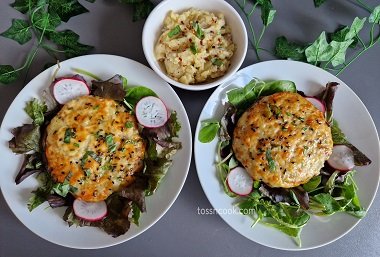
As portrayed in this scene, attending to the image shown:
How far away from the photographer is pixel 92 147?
5.70ft

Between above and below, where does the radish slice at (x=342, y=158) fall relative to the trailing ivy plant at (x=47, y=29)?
below

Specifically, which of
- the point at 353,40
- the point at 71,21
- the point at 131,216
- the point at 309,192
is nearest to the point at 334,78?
the point at 353,40

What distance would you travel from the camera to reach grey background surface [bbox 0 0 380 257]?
194 centimetres

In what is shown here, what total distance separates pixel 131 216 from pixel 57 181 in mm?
332

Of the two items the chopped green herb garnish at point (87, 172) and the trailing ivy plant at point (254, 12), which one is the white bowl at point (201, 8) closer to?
the trailing ivy plant at point (254, 12)

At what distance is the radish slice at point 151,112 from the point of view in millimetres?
1790

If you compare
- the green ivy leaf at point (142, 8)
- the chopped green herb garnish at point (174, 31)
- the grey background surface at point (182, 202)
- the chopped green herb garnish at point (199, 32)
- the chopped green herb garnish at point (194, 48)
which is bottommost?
the grey background surface at point (182, 202)

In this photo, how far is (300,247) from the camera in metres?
1.83

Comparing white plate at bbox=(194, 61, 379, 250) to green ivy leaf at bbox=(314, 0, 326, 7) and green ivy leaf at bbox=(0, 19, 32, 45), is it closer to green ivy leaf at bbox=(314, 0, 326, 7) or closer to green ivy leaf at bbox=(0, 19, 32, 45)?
green ivy leaf at bbox=(314, 0, 326, 7)

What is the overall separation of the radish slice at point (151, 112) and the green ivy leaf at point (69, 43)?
0.40 metres

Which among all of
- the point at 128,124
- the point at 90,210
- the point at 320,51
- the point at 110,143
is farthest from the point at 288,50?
the point at 90,210

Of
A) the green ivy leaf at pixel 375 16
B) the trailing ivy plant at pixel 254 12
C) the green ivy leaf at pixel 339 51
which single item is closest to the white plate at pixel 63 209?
the trailing ivy plant at pixel 254 12

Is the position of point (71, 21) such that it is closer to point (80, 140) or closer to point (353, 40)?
point (80, 140)

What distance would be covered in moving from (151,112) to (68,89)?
35 centimetres
